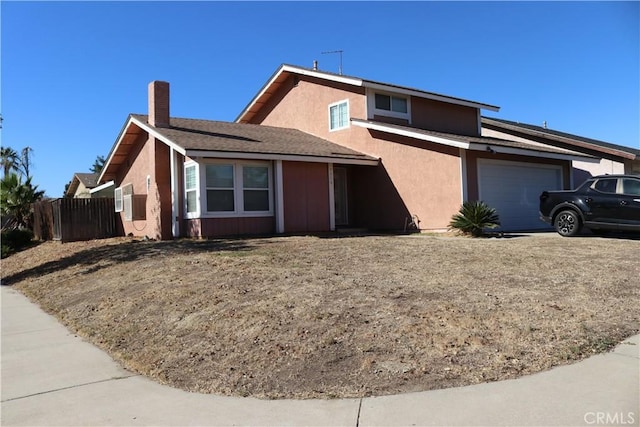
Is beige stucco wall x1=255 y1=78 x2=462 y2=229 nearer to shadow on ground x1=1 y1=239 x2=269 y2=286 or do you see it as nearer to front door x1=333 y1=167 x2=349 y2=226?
front door x1=333 y1=167 x2=349 y2=226

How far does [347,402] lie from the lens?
14.5ft

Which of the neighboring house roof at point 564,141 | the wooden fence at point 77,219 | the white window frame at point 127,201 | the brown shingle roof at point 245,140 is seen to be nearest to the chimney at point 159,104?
the brown shingle roof at point 245,140

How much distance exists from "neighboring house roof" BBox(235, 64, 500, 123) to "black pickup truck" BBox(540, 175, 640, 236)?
704 cm

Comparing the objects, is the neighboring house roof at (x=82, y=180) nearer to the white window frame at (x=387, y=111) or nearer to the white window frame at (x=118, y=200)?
the white window frame at (x=118, y=200)

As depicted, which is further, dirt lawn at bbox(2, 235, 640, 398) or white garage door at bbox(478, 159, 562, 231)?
white garage door at bbox(478, 159, 562, 231)

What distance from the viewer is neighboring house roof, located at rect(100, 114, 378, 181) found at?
14938 mm

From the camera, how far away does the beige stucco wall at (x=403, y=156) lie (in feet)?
52.8

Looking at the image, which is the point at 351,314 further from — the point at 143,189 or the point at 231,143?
the point at 143,189

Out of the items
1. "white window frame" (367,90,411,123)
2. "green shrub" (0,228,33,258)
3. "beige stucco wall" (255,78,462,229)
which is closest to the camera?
"beige stucco wall" (255,78,462,229)

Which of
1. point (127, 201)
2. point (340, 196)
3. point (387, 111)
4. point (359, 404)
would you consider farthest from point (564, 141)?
point (359, 404)

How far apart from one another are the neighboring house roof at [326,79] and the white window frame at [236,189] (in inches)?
193

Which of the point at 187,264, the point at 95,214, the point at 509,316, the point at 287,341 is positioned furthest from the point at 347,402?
the point at 95,214

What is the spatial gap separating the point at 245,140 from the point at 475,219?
7782 mm

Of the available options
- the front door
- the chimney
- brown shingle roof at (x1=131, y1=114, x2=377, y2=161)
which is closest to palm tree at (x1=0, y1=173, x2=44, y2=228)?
brown shingle roof at (x1=131, y1=114, x2=377, y2=161)
